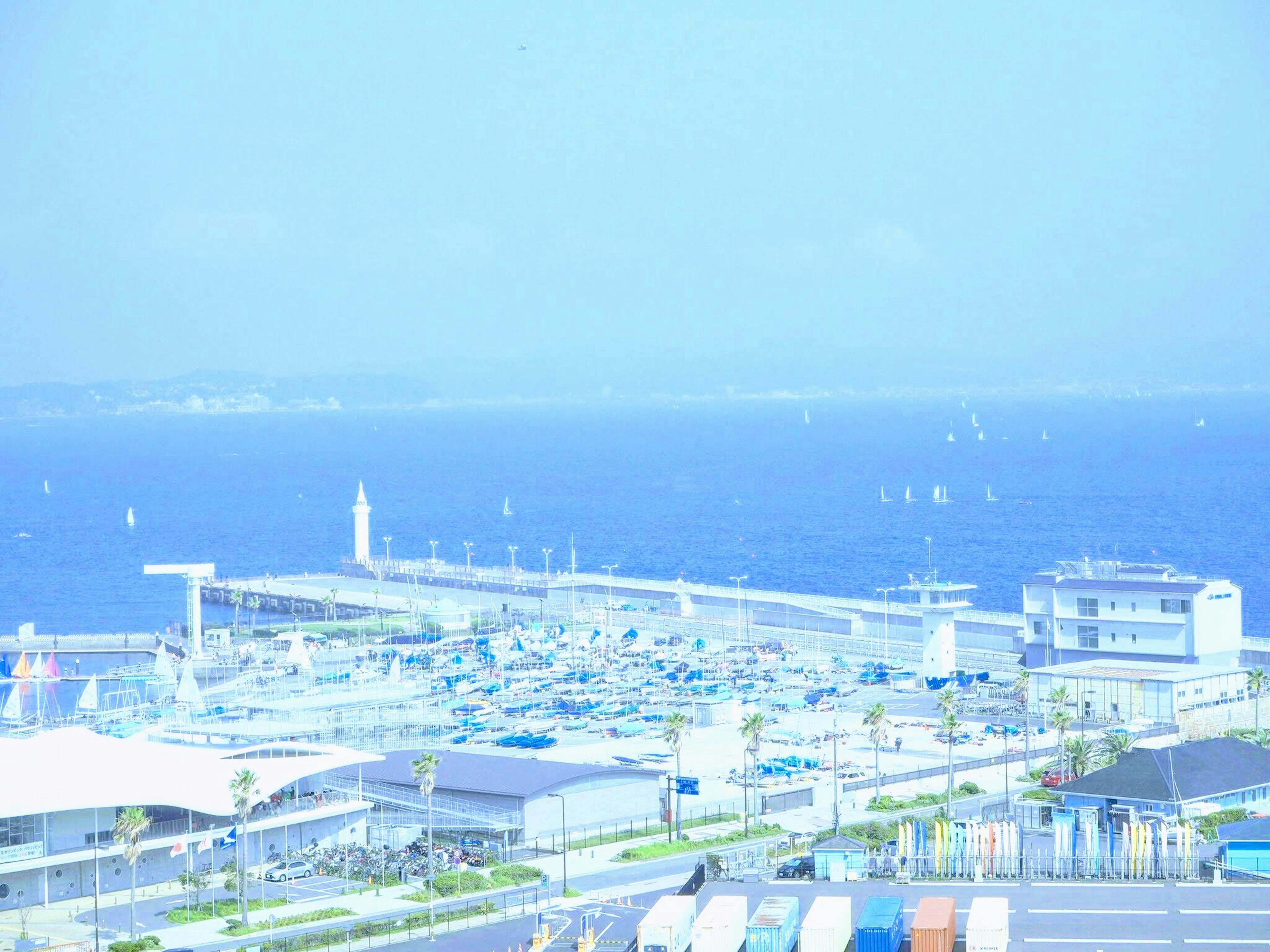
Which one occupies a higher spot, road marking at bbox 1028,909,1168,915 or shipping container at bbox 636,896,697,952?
shipping container at bbox 636,896,697,952

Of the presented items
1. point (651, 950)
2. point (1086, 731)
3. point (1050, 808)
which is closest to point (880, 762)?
point (1086, 731)

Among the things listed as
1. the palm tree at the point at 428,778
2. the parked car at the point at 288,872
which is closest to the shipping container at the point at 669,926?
the palm tree at the point at 428,778

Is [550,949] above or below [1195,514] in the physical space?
below

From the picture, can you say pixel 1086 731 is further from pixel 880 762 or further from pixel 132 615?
pixel 132 615

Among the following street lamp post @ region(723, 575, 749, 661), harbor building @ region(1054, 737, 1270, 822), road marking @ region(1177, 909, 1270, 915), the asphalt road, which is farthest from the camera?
street lamp post @ region(723, 575, 749, 661)

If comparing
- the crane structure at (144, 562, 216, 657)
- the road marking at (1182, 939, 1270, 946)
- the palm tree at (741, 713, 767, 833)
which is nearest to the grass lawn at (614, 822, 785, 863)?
the palm tree at (741, 713, 767, 833)

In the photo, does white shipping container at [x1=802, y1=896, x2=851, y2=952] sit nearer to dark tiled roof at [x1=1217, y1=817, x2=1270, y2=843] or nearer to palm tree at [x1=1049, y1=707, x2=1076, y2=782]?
dark tiled roof at [x1=1217, y1=817, x2=1270, y2=843]

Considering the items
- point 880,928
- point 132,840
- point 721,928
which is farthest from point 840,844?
point 132,840
